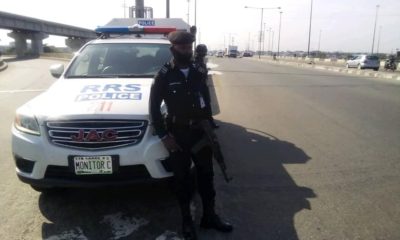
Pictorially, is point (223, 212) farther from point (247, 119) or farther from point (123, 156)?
point (247, 119)

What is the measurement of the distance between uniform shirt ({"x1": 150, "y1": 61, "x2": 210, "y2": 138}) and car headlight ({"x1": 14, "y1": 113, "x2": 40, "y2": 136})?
1.22m

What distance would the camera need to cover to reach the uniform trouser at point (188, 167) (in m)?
3.96

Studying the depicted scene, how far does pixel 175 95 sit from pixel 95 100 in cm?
106

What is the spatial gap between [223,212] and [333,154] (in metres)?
3.13

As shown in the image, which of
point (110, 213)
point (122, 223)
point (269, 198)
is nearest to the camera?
point (122, 223)

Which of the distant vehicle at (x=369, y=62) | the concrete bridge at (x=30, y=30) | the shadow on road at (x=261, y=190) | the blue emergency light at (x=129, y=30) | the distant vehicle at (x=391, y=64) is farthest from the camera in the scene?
the concrete bridge at (x=30, y=30)

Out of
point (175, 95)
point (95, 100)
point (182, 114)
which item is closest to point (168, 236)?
point (182, 114)

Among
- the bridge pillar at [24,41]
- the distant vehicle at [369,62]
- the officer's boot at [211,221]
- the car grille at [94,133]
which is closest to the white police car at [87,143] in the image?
the car grille at [94,133]

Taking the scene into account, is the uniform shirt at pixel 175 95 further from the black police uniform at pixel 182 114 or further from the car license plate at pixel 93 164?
the car license plate at pixel 93 164

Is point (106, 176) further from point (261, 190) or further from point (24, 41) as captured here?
point (24, 41)

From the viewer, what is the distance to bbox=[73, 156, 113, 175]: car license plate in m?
4.08

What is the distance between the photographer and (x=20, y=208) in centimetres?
467

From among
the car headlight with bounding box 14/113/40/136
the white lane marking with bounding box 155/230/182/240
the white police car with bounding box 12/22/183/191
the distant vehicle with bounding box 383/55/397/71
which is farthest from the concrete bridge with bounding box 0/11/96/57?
the white lane marking with bounding box 155/230/182/240

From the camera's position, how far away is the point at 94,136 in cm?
410
